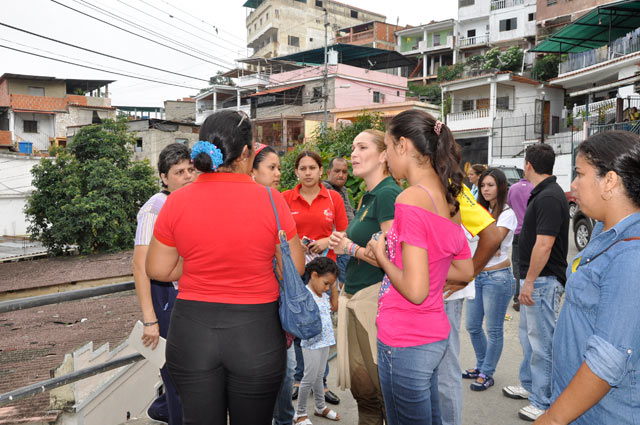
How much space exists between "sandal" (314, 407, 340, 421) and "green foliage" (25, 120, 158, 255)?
771 inches

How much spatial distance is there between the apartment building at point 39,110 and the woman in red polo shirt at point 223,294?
131ft

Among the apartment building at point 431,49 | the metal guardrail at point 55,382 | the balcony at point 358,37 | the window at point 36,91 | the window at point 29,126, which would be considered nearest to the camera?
the metal guardrail at point 55,382

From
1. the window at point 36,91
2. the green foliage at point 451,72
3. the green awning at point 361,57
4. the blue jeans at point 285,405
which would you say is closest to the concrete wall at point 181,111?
the green awning at point 361,57

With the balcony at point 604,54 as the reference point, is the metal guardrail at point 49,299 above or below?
below

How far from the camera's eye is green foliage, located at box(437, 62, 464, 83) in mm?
39844

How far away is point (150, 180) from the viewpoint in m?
22.8

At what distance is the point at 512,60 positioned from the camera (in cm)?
3500

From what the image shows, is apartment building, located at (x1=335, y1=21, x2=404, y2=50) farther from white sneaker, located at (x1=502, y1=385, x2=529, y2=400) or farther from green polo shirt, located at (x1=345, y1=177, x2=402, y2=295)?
green polo shirt, located at (x1=345, y1=177, x2=402, y2=295)

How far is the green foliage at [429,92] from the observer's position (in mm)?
40156

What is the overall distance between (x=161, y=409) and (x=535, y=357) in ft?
9.11

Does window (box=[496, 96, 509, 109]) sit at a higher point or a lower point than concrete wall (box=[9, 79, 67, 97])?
lower

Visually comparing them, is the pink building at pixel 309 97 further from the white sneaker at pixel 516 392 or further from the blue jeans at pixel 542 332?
the blue jeans at pixel 542 332

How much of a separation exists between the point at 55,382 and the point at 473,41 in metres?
49.6

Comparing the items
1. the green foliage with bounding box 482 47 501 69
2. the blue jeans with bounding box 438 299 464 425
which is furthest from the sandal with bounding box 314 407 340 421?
the green foliage with bounding box 482 47 501 69
